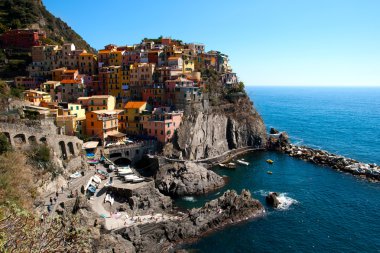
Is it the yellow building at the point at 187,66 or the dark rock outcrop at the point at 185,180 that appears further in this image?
the yellow building at the point at 187,66

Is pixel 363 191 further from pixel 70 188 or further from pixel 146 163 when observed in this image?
pixel 70 188

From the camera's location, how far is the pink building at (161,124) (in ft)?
210

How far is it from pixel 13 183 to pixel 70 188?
415 inches

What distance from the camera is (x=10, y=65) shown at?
7869 cm

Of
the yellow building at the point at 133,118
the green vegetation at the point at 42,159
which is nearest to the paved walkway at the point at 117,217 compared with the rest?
the green vegetation at the point at 42,159

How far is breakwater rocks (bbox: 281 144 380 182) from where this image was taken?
63.3 metres

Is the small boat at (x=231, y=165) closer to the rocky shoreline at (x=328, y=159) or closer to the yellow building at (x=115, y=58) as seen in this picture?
the rocky shoreline at (x=328, y=159)

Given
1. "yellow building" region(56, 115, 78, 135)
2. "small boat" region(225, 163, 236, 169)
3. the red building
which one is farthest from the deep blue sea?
the red building

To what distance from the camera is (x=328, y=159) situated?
7200cm

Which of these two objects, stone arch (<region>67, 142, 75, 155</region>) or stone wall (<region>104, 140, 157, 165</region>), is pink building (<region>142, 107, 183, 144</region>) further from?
stone arch (<region>67, 142, 75, 155</region>)

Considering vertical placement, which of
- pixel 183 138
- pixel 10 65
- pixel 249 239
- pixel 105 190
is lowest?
pixel 249 239

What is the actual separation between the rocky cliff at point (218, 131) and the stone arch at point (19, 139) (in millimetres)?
26585

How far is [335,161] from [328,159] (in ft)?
5.56

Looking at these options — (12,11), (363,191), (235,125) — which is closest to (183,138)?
(235,125)
